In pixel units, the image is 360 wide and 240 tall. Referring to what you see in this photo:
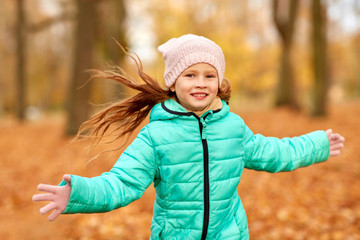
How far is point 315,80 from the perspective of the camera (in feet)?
39.1

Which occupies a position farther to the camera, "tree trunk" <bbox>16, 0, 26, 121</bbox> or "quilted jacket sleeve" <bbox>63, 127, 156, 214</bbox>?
"tree trunk" <bbox>16, 0, 26, 121</bbox>

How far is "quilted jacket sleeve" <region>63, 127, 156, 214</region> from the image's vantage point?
68.8 inches

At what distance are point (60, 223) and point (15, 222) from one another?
2.26 ft

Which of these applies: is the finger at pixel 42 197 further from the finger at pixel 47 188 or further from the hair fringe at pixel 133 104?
the hair fringe at pixel 133 104

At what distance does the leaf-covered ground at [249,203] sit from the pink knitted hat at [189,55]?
1.27 m

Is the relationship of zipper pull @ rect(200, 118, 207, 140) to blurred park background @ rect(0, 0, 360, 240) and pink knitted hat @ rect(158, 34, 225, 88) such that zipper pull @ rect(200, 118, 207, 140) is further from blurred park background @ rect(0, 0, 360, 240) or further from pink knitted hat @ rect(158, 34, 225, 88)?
blurred park background @ rect(0, 0, 360, 240)

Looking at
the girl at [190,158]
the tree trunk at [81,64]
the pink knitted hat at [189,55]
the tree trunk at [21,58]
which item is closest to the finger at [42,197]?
the girl at [190,158]

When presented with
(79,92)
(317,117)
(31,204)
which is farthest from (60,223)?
(317,117)

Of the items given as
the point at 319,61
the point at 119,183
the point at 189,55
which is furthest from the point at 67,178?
the point at 319,61

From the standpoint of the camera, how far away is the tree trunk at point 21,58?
1503 centimetres

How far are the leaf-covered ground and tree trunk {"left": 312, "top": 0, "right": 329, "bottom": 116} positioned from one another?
9.61ft

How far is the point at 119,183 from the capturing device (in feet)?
6.38

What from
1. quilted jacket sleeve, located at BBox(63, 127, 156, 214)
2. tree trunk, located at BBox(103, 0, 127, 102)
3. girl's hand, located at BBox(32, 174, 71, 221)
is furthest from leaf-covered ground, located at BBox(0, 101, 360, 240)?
tree trunk, located at BBox(103, 0, 127, 102)

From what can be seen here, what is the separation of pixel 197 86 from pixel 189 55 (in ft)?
0.67
